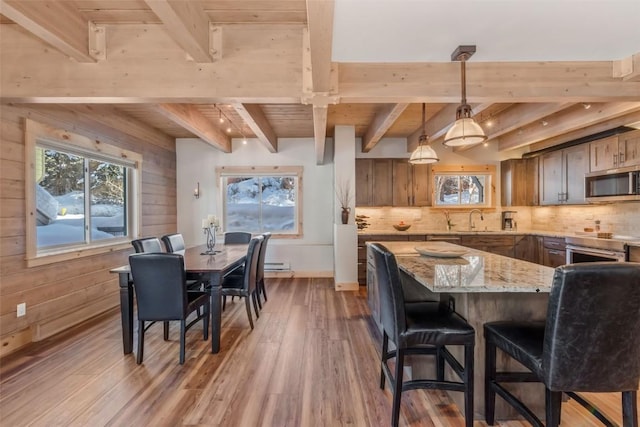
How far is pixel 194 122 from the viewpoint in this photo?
171 inches

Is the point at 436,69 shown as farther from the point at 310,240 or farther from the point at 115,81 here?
the point at 310,240

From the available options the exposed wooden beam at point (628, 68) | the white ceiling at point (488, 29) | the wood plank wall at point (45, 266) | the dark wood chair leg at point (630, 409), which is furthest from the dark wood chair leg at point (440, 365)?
the wood plank wall at point (45, 266)

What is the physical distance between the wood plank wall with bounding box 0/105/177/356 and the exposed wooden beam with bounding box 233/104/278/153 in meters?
1.91

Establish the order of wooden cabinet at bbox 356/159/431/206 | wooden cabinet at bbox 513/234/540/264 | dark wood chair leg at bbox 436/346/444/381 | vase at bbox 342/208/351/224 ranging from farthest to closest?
wooden cabinet at bbox 356/159/431/206
wooden cabinet at bbox 513/234/540/264
vase at bbox 342/208/351/224
dark wood chair leg at bbox 436/346/444/381

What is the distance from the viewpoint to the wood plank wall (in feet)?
9.41

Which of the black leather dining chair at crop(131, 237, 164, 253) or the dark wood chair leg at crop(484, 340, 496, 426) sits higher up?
the black leather dining chair at crop(131, 237, 164, 253)

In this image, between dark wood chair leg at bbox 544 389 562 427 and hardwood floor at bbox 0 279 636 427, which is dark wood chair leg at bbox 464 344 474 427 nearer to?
hardwood floor at bbox 0 279 636 427

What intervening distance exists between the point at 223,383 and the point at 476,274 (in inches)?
79.2

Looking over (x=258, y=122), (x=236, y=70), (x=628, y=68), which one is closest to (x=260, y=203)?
(x=258, y=122)

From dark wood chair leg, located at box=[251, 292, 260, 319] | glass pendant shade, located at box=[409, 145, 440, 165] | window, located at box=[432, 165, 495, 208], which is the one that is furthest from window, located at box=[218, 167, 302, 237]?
glass pendant shade, located at box=[409, 145, 440, 165]

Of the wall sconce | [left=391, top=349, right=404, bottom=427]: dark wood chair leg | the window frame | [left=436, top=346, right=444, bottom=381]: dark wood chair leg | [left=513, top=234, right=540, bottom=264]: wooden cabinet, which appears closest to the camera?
[left=391, top=349, right=404, bottom=427]: dark wood chair leg

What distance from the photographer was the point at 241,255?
371 cm

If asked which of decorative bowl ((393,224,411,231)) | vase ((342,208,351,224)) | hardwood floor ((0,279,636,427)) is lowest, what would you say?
hardwood floor ((0,279,636,427))

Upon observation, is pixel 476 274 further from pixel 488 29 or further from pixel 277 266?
pixel 277 266
